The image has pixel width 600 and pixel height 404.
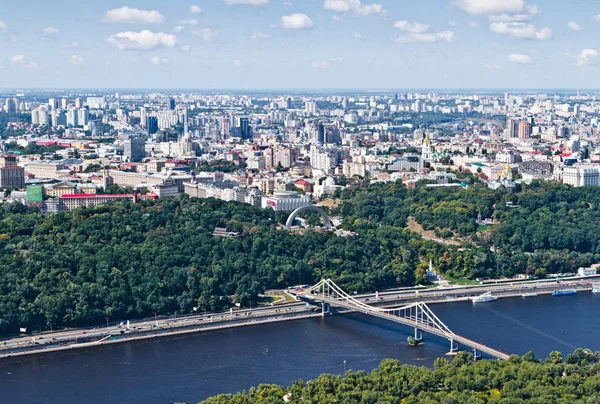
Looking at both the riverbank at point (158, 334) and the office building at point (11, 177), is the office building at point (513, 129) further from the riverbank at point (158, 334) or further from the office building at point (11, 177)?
the riverbank at point (158, 334)

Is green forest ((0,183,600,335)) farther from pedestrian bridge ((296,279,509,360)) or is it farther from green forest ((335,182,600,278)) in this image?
pedestrian bridge ((296,279,509,360))

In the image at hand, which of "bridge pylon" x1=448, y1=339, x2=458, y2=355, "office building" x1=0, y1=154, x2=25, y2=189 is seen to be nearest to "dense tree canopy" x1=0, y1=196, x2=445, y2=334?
"bridge pylon" x1=448, y1=339, x2=458, y2=355

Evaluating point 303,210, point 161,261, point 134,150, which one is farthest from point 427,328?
point 134,150

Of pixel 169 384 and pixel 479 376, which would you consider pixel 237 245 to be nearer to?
pixel 169 384

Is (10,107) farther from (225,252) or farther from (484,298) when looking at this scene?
(484,298)

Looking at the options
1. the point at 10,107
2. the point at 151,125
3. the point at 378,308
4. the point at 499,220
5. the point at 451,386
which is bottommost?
the point at 378,308

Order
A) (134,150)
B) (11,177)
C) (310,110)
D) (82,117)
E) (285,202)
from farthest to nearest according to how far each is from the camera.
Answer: (310,110) → (82,117) → (134,150) → (11,177) → (285,202)

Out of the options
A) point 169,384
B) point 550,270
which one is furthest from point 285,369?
point 550,270
